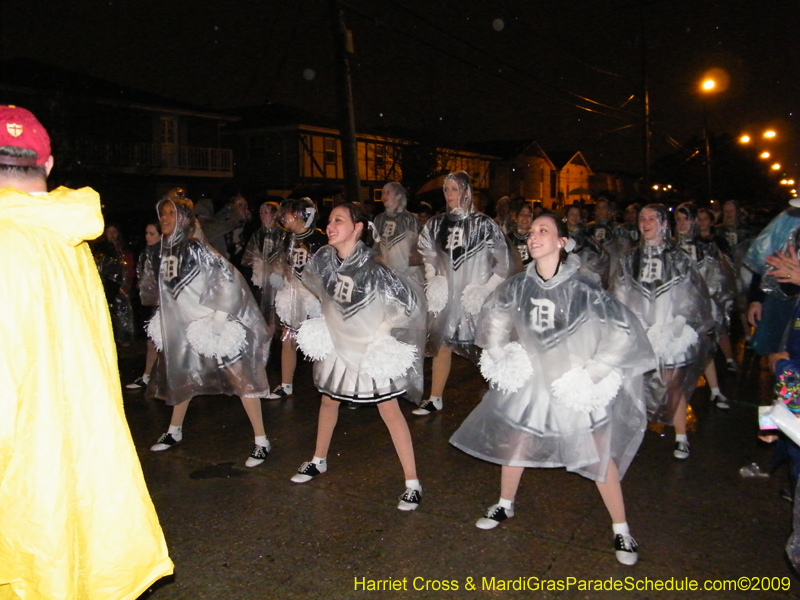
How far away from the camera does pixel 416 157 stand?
36.8m

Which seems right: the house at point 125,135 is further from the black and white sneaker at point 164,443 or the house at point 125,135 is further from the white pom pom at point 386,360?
the white pom pom at point 386,360

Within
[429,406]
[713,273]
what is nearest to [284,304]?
[429,406]

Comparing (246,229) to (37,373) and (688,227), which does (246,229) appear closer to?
(688,227)

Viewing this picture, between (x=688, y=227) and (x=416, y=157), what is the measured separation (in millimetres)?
31262

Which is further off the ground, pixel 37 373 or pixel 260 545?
pixel 37 373

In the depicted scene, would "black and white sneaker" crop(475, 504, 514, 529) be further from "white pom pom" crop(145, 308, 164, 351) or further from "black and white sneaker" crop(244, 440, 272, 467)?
"white pom pom" crop(145, 308, 164, 351)

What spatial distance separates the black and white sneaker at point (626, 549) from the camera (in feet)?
12.1

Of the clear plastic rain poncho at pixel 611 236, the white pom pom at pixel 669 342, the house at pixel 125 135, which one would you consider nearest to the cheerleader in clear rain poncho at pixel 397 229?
the clear plastic rain poncho at pixel 611 236

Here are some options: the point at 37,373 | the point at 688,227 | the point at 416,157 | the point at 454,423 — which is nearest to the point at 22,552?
the point at 37,373

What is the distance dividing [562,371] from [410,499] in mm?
1392

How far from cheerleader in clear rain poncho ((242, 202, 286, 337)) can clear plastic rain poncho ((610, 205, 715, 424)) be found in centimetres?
412

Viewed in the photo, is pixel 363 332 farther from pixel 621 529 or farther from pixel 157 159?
pixel 157 159

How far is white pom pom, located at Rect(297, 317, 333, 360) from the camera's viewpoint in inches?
181

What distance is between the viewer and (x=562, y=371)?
12.7 ft
